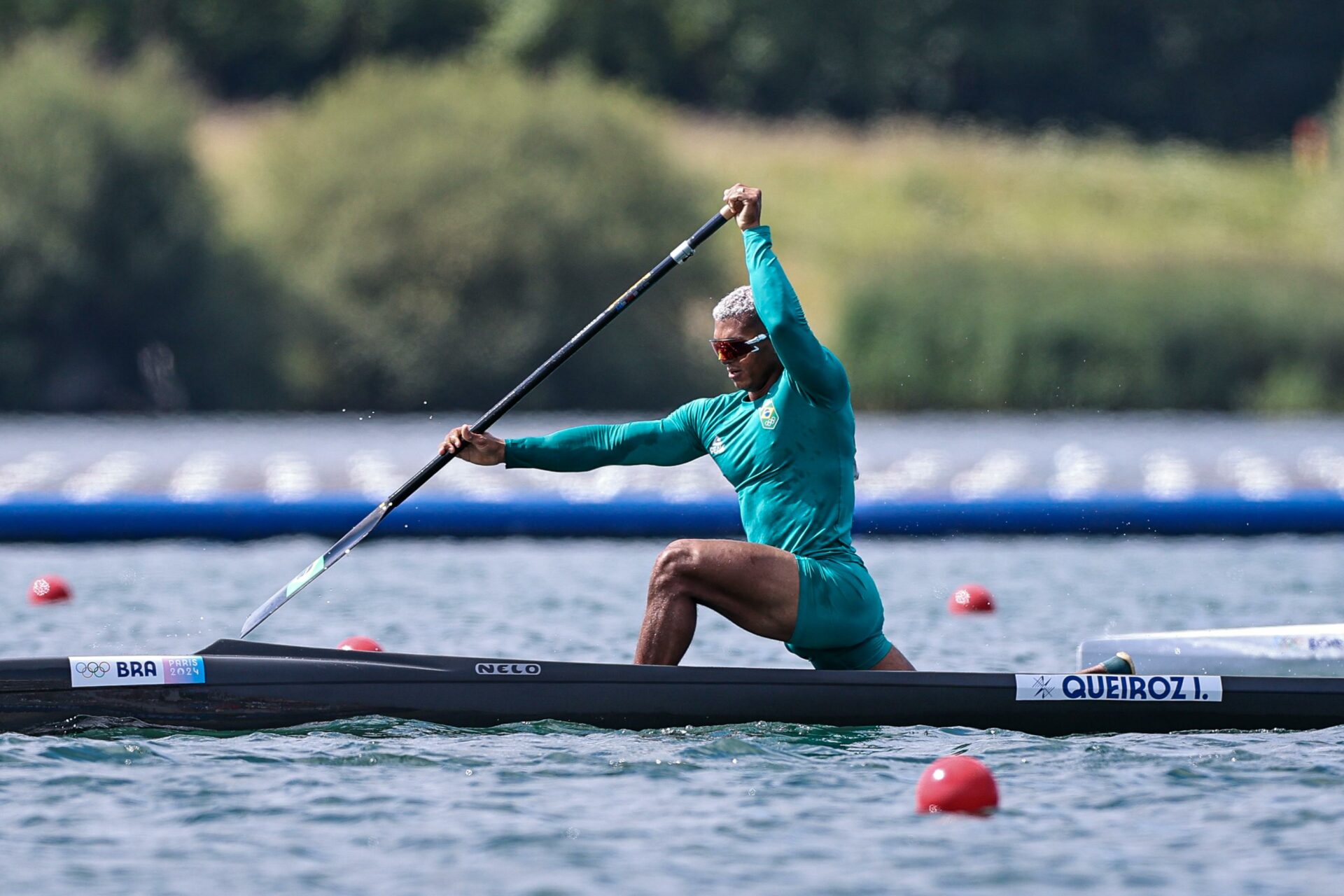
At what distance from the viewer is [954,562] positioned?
38.8ft

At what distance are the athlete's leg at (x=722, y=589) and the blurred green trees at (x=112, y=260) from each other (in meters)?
22.3

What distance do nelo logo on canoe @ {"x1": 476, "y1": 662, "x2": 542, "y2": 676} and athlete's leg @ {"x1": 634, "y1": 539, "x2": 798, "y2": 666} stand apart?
0.37 meters

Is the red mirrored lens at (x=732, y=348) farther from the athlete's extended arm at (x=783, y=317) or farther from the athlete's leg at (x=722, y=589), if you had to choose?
the athlete's leg at (x=722, y=589)

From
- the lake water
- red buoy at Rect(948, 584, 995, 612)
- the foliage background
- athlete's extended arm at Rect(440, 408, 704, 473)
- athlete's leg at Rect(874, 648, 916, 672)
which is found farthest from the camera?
the foliage background

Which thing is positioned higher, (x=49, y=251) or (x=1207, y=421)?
(x=49, y=251)

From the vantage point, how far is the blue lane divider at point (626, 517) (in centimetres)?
1232

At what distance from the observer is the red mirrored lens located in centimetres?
607

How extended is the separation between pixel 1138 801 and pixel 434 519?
7.66 metres

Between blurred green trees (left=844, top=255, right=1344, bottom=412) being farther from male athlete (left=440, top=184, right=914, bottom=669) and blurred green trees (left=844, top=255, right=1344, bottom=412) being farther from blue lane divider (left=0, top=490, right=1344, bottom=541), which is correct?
male athlete (left=440, top=184, right=914, bottom=669)

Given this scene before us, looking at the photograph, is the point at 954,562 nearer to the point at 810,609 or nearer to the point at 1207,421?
the point at 810,609

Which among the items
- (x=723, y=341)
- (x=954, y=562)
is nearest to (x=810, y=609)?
(x=723, y=341)

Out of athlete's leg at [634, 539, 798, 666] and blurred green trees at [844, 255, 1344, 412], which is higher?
blurred green trees at [844, 255, 1344, 412]

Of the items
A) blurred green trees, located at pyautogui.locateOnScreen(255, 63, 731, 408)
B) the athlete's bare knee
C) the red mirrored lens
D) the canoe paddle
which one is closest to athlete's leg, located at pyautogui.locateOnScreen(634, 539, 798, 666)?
the athlete's bare knee

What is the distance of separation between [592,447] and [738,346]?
66cm
